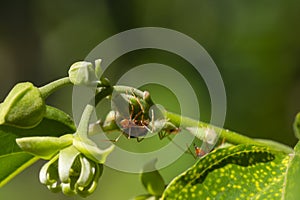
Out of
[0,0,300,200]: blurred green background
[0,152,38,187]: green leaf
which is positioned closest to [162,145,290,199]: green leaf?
[0,152,38,187]: green leaf

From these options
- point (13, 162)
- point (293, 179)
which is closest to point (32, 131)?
point (13, 162)

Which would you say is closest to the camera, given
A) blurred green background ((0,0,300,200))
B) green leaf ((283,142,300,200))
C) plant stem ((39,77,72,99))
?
green leaf ((283,142,300,200))

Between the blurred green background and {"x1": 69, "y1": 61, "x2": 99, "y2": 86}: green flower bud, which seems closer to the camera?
{"x1": 69, "y1": 61, "x2": 99, "y2": 86}: green flower bud

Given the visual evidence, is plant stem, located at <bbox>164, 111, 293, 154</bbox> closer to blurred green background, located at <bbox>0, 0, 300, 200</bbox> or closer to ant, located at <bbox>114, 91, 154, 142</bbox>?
ant, located at <bbox>114, 91, 154, 142</bbox>

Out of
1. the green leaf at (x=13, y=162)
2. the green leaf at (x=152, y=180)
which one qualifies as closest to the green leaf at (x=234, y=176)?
the green leaf at (x=152, y=180)

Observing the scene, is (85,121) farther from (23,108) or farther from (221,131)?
(221,131)

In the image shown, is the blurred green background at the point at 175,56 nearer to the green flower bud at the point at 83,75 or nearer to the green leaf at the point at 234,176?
the green leaf at the point at 234,176
